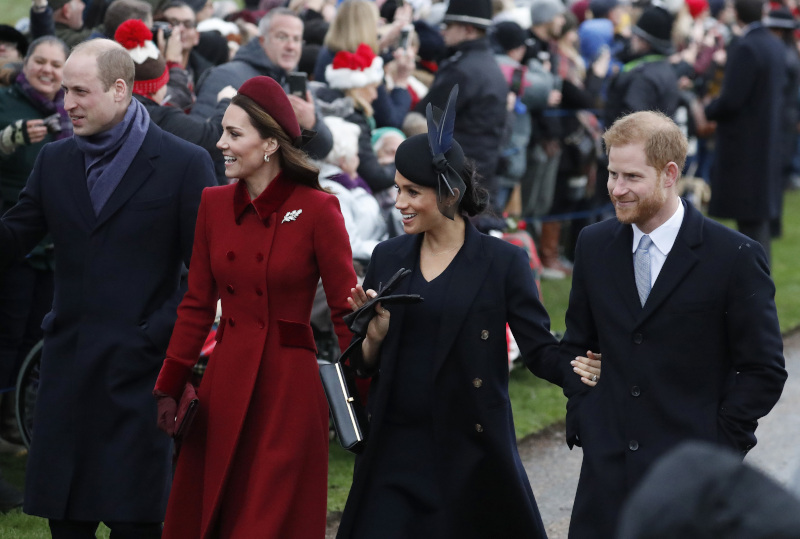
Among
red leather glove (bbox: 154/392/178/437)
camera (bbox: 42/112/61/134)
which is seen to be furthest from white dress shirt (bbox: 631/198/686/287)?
camera (bbox: 42/112/61/134)

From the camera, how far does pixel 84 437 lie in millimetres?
5191

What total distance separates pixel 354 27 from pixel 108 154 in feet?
13.8

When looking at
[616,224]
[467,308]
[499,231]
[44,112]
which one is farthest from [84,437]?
[499,231]

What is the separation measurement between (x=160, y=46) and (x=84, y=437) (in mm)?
3544

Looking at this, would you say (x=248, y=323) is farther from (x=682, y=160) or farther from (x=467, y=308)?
(x=682, y=160)

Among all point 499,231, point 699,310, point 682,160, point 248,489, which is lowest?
point 499,231

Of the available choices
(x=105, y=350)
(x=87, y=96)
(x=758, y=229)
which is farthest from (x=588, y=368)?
(x=758, y=229)

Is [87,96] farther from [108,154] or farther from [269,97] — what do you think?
[269,97]

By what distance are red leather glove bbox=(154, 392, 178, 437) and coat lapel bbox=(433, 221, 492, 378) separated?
3.36 ft

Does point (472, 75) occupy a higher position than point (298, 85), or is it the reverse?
point (298, 85)

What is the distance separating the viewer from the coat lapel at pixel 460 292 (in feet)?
15.3

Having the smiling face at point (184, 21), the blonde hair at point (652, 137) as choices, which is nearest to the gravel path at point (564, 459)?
the blonde hair at point (652, 137)

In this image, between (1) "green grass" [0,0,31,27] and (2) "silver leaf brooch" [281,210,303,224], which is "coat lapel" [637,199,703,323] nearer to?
(2) "silver leaf brooch" [281,210,303,224]

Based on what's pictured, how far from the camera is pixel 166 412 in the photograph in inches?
193
